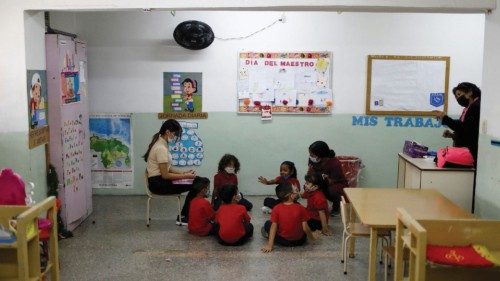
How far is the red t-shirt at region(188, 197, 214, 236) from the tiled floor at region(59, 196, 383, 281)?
0.10m

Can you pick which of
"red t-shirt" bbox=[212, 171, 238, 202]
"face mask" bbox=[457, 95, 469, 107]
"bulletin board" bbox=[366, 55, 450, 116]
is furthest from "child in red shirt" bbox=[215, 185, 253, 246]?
"bulletin board" bbox=[366, 55, 450, 116]

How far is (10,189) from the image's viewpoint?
4078 mm

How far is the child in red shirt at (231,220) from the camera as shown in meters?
5.15

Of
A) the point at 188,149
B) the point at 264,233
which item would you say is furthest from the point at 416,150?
the point at 188,149

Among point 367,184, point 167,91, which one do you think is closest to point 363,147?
point 367,184

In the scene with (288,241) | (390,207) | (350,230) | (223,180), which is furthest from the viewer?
(223,180)

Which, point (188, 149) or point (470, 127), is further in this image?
point (188, 149)

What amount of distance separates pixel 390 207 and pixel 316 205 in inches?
55.2

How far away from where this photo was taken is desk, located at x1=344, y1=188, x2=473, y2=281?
3887 mm

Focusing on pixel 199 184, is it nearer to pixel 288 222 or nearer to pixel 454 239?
pixel 288 222

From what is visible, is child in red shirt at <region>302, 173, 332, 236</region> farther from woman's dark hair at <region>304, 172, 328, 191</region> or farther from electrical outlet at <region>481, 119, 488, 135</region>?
electrical outlet at <region>481, 119, 488, 135</region>

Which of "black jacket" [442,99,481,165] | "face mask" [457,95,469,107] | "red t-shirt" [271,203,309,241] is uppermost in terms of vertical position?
"face mask" [457,95,469,107]

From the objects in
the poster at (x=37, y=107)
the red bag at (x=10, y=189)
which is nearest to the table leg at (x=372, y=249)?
the red bag at (x=10, y=189)

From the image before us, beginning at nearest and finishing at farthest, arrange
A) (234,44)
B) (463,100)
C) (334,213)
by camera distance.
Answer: (463,100) < (334,213) < (234,44)
